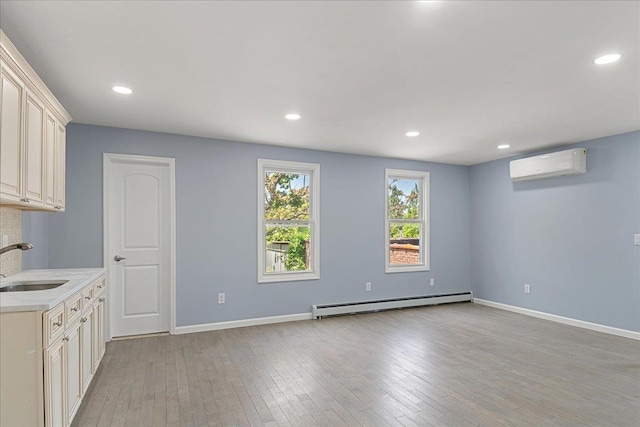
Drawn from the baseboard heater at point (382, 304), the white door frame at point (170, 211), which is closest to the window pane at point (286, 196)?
the white door frame at point (170, 211)

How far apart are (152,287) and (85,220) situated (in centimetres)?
109

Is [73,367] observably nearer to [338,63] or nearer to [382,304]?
[338,63]

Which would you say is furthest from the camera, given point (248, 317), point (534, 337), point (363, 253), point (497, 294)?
point (497, 294)

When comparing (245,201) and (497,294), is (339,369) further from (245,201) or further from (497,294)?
(497,294)

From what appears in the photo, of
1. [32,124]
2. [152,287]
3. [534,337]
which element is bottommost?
[534,337]

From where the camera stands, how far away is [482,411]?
8.61ft

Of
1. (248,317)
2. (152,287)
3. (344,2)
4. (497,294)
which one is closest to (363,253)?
(248,317)

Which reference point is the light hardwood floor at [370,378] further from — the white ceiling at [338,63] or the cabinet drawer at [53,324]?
the white ceiling at [338,63]

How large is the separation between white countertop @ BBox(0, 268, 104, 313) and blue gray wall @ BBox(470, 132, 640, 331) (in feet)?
18.8

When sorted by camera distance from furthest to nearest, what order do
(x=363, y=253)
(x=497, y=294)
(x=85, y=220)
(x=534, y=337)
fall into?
1. (x=497, y=294)
2. (x=363, y=253)
3. (x=534, y=337)
4. (x=85, y=220)

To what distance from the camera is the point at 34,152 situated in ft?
8.57

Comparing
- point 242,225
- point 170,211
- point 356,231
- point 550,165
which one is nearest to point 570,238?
point 550,165

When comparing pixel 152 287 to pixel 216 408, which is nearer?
pixel 216 408

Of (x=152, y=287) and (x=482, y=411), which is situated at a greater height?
(x=152, y=287)
